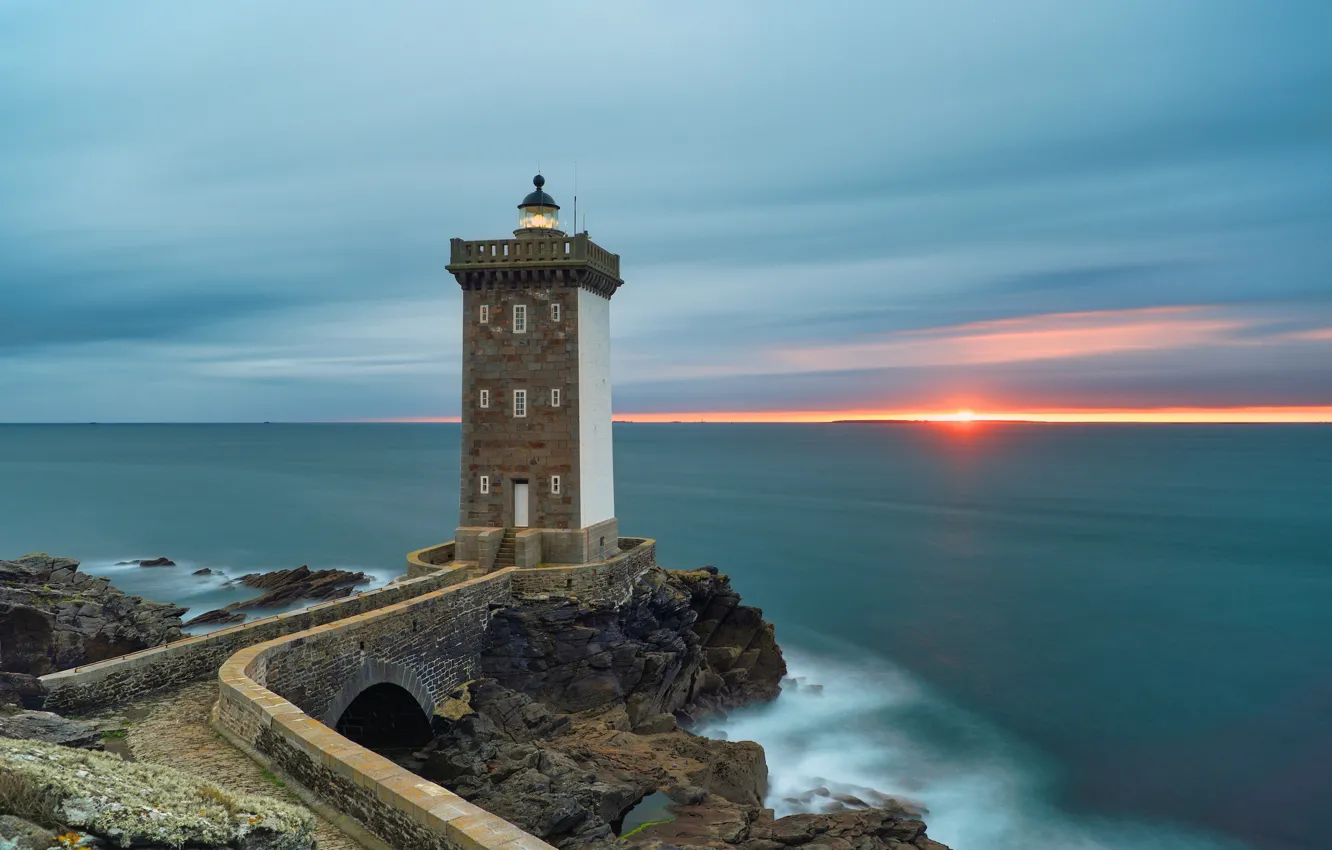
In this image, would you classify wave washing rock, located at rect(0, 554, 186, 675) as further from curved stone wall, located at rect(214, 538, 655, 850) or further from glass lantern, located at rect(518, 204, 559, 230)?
glass lantern, located at rect(518, 204, 559, 230)

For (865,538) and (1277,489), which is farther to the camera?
(1277,489)

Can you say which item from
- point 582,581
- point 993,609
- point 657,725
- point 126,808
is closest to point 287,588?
point 582,581

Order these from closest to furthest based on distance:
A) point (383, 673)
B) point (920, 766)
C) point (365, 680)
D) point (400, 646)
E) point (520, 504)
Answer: point (365, 680), point (383, 673), point (400, 646), point (520, 504), point (920, 766)

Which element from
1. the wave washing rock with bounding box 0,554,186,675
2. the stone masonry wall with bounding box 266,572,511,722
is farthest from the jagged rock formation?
the wave washing rock with bounding box 0,554,186,675

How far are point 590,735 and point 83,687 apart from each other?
38.4 ft

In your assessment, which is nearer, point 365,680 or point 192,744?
point 192,744

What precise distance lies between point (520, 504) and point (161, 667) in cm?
1247

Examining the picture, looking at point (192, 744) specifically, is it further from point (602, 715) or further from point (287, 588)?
point (287, 588)

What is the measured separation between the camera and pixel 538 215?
2730cm

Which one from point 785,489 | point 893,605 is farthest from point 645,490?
point 893,605

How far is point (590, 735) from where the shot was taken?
22062mm

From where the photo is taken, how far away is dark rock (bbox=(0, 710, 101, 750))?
10445 millimetres

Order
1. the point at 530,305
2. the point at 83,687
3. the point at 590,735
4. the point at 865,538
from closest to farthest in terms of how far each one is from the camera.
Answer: the point at 83,687 < the point at 590,735 < the point at 530,305 < the point at 865,538

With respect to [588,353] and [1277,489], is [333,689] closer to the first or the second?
[588,353]
